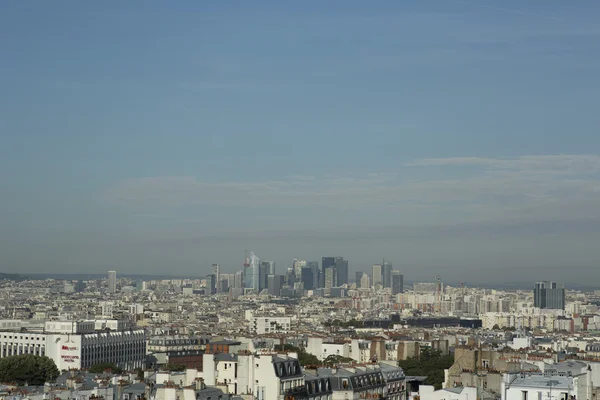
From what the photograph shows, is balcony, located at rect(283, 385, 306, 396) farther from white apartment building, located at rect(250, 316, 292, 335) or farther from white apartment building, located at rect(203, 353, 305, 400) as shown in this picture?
white apartment building, located at rect(250, 316, 292, 335)

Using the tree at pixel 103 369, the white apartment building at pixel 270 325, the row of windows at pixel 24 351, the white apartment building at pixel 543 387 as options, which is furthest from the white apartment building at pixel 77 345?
the white apartment building at pixel 543 387

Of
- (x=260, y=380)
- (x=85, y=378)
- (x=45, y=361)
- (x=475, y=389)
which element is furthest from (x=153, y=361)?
A: (x=475, y=389)

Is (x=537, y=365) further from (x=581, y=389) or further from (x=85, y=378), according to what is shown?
(x=85, y=378)

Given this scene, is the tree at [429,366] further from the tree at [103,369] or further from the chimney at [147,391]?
the chimney at [147,391]

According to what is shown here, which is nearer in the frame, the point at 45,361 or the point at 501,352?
the point at 501,352

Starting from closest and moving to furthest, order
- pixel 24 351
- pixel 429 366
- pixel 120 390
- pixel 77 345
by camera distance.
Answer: pixel 120 390 → pixel 429 366 → pixel 77 345 → pixel 24 351

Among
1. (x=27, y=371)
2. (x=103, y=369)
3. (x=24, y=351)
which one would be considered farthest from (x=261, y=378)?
(x=24, y=351)

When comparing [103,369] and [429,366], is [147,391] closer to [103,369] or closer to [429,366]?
[429,366]
